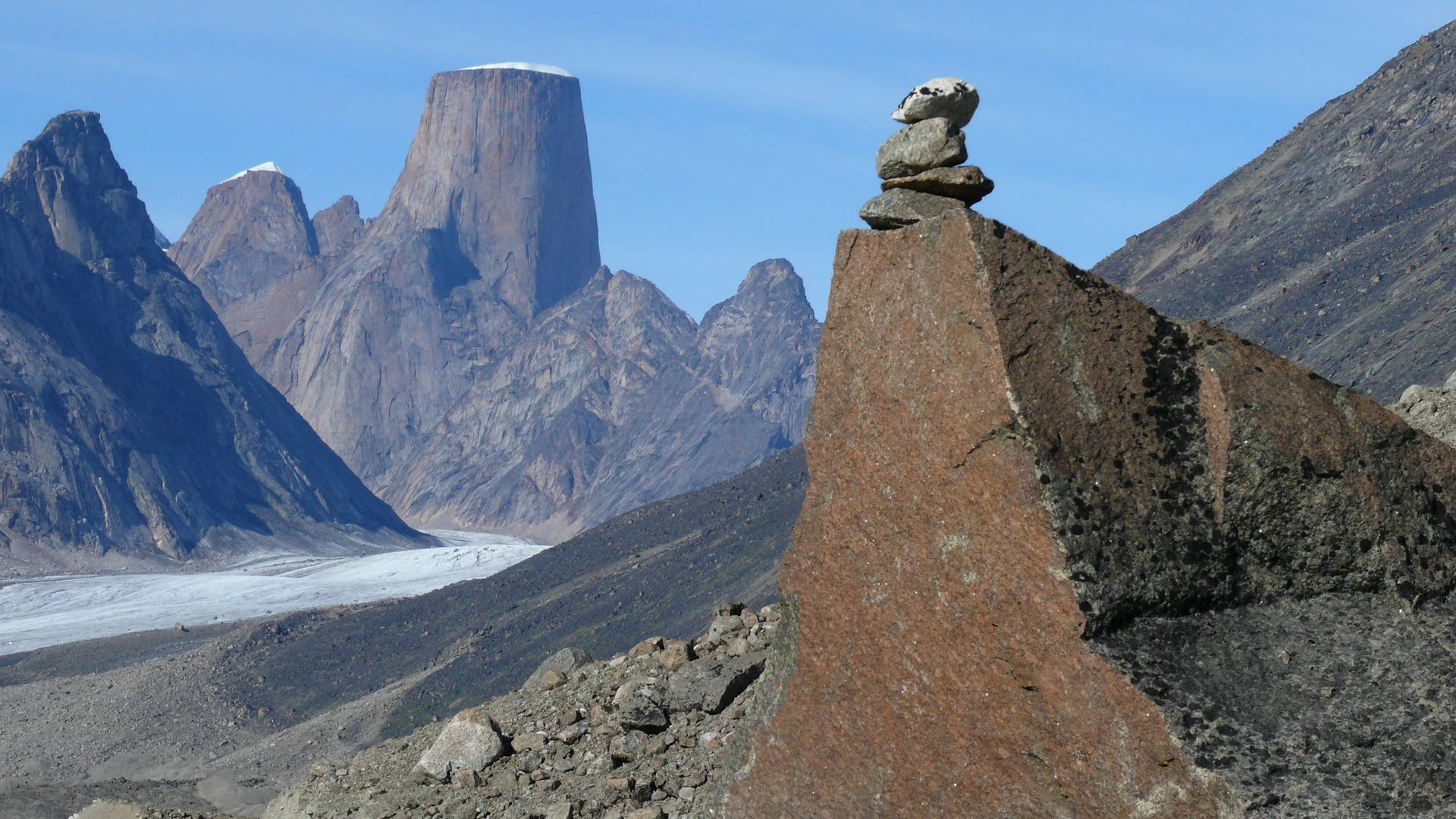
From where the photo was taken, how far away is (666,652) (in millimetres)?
8688

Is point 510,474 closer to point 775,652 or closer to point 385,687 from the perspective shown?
point 385,687

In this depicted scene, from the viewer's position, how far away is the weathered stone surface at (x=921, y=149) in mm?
5652

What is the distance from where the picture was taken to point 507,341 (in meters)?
161

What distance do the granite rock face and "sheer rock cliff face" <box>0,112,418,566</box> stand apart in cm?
5855

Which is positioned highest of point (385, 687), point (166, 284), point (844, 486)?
point (166, 284)

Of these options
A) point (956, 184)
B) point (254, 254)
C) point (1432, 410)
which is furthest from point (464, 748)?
point (254, 254)

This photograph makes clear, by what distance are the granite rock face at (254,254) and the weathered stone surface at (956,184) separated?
172811 mm

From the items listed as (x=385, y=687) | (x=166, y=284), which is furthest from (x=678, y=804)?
(x=166, y=284)

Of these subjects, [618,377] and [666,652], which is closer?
[666,652]

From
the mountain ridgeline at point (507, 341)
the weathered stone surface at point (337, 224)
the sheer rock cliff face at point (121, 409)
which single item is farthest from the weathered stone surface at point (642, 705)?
the weathered stone surface at point (337, 224)

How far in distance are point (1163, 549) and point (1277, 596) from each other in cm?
53

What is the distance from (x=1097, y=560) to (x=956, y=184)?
191cm

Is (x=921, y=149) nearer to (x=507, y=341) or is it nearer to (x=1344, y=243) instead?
(x=1344, y=243)

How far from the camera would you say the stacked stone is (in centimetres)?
549
